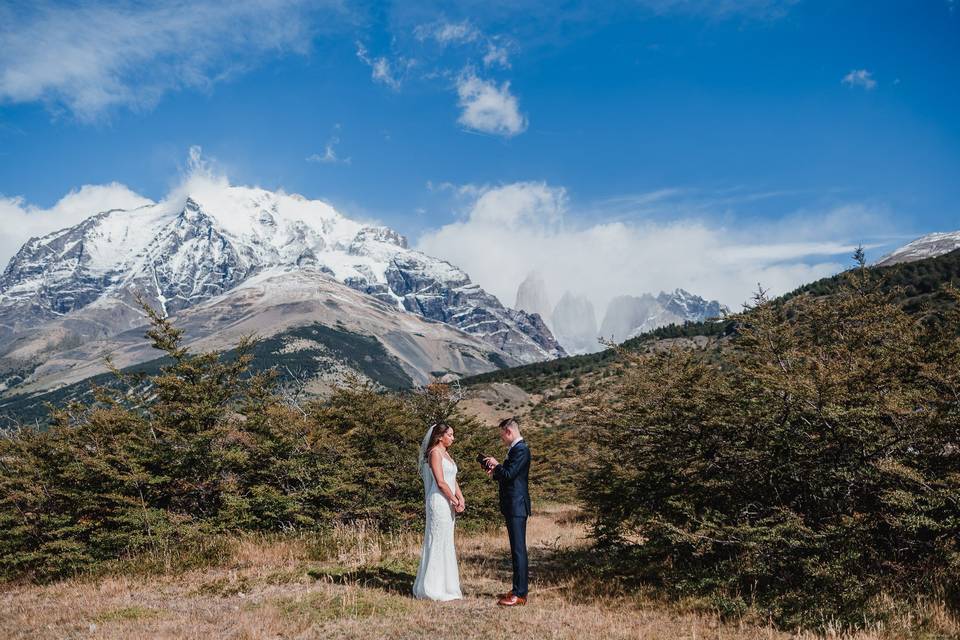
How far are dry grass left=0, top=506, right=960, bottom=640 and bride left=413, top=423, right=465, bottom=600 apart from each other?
28cm

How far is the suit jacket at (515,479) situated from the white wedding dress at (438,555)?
808 mm

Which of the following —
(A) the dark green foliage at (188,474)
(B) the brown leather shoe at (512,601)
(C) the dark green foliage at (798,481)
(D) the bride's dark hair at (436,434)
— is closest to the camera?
(C) the dark green foliage at (798,481)

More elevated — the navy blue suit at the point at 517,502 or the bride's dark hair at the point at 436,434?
the bride's dark hair at the point at 436,434

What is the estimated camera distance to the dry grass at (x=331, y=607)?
21.1 feet

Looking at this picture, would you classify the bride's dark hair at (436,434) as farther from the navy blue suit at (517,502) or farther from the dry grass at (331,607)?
the dry grass at (331,607)

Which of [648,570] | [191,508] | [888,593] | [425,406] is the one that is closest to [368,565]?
[648,570]

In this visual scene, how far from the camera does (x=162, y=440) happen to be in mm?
13531

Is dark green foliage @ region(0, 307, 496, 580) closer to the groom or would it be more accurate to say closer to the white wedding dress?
the white wedding dress

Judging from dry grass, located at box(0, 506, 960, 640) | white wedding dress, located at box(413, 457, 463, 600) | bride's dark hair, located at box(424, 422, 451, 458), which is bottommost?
dry grass, located at box(0, 506, 960, 640)

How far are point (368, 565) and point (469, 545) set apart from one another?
3495 millimetres

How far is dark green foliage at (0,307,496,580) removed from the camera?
11969 millimetres

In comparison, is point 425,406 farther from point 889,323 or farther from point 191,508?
point 889,323

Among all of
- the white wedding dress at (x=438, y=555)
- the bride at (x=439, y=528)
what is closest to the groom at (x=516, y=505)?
the bride at (x=439, y=528)

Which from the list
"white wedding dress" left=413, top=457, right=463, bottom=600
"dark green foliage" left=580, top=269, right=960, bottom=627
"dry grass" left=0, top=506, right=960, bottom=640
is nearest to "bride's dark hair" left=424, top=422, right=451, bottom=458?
"white wedding dress" left=413, top=457, right=463, bottom=600
